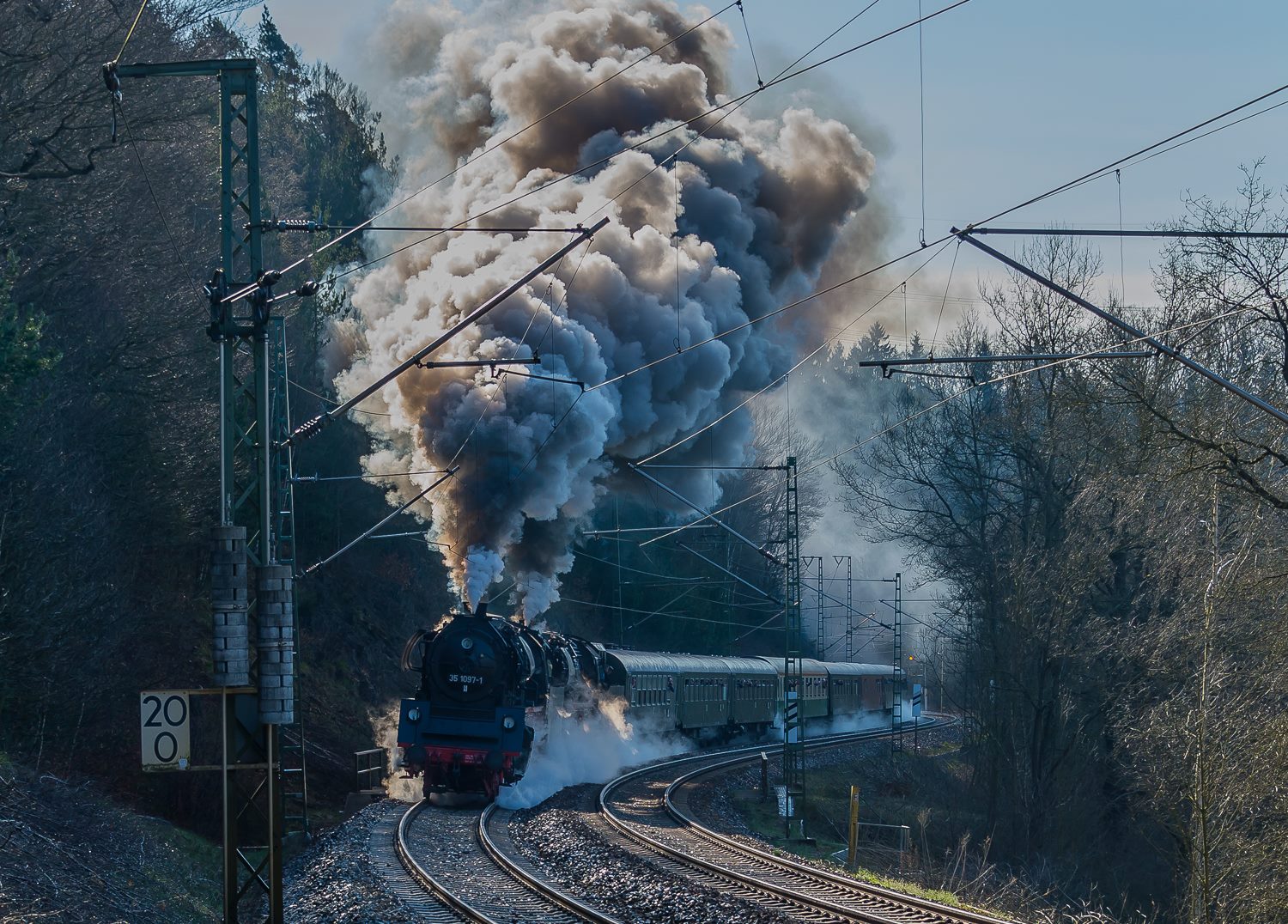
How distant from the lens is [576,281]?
2781 centimetres

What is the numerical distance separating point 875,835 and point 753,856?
10595 mm

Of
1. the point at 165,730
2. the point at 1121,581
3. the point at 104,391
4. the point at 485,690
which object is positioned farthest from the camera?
the point at 1121,581

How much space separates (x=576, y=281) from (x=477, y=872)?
1443 cm

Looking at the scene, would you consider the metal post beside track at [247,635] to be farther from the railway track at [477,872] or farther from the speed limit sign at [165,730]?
the railway track at [477,872]

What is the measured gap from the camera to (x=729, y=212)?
32.4 m

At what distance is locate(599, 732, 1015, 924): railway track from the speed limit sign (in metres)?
6.28

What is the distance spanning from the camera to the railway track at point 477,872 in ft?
44.5

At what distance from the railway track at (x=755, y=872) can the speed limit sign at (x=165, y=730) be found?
20.6 feet

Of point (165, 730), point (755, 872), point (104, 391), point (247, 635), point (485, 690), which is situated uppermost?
point (104, 391)

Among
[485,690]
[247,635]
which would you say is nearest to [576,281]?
[485,690]

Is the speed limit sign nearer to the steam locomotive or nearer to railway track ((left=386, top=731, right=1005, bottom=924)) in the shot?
railway track ((left=386, top=731, right=1005, bottom=924))

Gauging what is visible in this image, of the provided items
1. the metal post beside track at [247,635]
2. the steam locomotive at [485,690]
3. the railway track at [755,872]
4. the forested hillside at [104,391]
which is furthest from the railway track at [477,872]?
the forested hillside at [104,391]

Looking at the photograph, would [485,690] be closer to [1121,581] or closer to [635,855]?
[635,855]

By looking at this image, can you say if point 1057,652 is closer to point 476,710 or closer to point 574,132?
point 476,710
